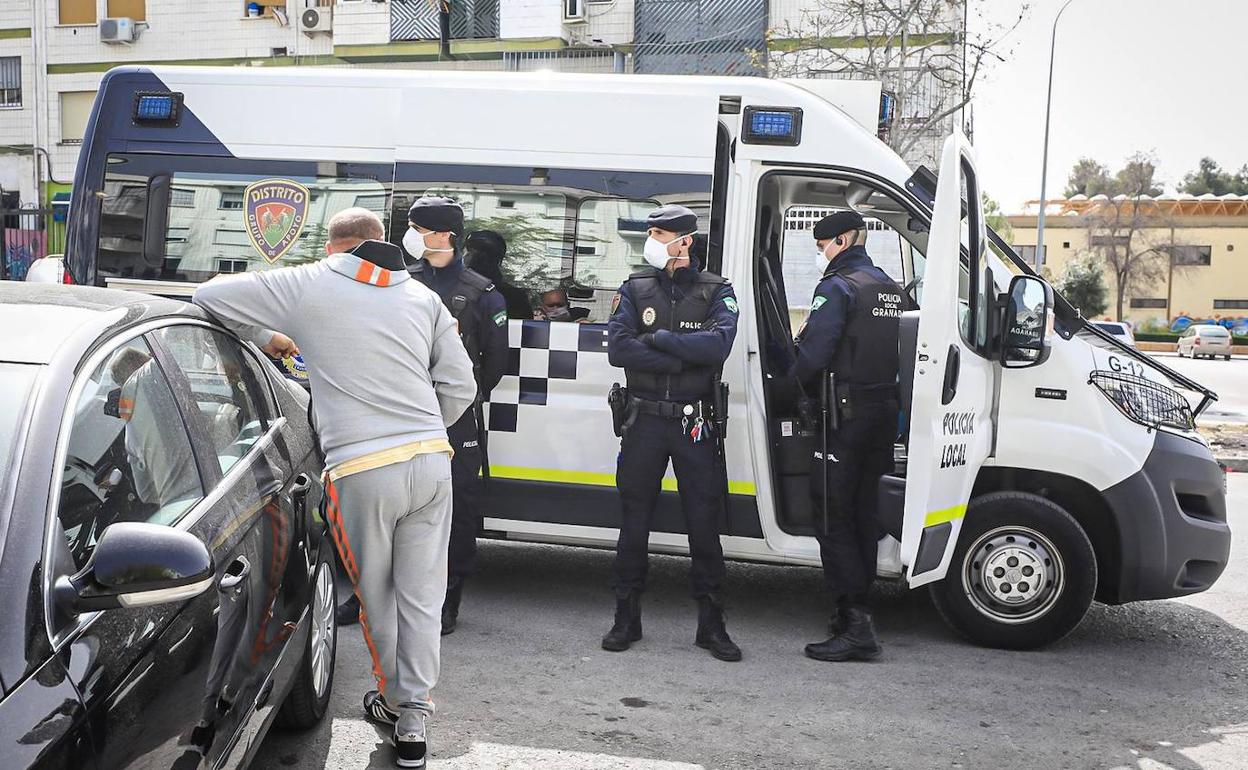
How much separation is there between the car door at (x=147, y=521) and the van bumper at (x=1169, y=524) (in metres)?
3.80

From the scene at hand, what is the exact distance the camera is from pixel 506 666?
4801 millimetres

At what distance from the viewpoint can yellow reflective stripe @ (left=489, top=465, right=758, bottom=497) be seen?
5.44 meters

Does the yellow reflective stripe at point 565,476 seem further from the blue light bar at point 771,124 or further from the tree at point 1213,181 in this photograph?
the tree at point 1213,181

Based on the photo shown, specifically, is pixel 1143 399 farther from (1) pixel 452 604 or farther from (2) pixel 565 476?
(1) pixel 452 604

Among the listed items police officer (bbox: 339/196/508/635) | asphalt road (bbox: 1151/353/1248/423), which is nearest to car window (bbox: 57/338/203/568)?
police officer (bbox: 339/196/508/635)

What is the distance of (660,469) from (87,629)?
318 centimetres

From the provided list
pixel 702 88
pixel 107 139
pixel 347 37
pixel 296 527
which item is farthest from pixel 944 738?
pixel 347 37

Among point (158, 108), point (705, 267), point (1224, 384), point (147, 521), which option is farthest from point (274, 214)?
point (1224, 384)

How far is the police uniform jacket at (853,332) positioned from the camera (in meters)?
5.08

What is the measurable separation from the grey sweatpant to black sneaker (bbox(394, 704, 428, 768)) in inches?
1.6

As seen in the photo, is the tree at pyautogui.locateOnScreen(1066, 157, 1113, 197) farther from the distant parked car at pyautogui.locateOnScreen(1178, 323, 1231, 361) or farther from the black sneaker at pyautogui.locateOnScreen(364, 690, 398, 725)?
the black sneaker at pyautogui.locateOnScreen(364, 690, 398, 725)

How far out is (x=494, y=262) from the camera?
561 cm

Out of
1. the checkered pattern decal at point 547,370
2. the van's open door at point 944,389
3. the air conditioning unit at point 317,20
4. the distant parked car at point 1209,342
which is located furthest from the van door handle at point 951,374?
the distant parked car at point 1209,342

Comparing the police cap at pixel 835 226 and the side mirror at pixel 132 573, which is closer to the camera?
the side mirror at pixel 132 573
